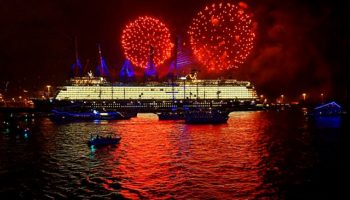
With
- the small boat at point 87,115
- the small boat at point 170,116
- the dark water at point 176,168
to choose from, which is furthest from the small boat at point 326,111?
the dark water at point 176,168

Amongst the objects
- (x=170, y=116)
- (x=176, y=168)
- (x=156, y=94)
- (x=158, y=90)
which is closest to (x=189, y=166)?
(x=176, y=168)

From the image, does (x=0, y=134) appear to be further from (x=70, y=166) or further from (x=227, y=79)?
(x=227, y=79)

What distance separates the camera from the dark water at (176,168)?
22.2m

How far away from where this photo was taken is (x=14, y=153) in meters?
34.3

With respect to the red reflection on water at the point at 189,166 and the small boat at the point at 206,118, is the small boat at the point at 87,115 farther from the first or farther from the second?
the red reflection on water at the point at 189,166

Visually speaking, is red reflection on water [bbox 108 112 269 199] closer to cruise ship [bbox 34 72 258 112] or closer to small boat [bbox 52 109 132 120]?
small boat [bbox 52 109 132 120]

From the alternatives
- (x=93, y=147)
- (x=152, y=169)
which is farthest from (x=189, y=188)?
(x=93, y=147)

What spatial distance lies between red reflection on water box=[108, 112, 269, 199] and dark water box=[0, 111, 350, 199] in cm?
5

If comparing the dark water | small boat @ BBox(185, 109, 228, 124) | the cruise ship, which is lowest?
the dark water

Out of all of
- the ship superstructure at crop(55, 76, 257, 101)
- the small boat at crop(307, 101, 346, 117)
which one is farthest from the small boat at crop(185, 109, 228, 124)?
the ship superstructure at crop(55, 76, 257, 101)

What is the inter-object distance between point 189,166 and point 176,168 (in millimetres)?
1106

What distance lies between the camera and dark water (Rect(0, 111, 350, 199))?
22156mm

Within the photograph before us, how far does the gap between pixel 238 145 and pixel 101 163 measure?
14.6 m

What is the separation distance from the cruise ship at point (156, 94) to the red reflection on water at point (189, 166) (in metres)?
64.9
